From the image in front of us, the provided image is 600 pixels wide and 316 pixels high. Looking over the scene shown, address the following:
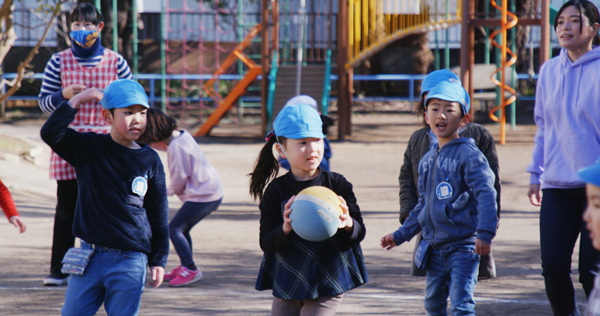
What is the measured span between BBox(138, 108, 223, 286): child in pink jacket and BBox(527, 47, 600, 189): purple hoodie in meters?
2.69

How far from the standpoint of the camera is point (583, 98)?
3604mm

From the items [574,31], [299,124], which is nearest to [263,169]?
[299,124]

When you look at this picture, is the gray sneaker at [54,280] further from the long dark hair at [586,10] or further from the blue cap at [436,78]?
the long dark hair at [586,10]

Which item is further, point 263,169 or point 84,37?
point 84,37

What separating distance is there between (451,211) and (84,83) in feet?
9.37

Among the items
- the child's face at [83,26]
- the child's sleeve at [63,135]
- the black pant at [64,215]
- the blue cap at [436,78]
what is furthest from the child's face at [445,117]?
the black pant at [64,215]

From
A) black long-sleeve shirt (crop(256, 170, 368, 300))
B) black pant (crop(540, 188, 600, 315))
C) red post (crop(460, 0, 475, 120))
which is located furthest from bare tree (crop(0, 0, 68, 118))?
red post (crop(460, 0, 475, 120))

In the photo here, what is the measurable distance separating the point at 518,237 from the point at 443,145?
3625 millimetres

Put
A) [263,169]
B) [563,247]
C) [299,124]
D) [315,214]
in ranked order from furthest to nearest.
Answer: [563,247] < [263,169] < [299,124] < [315,214]

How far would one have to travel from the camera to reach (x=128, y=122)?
3281 mm

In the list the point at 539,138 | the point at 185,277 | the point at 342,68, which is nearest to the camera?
the point at 539,138

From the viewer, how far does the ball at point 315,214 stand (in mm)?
2906

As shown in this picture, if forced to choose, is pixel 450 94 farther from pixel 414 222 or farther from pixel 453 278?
pixel 453 278

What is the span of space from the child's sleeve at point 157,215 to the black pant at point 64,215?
1748mm
